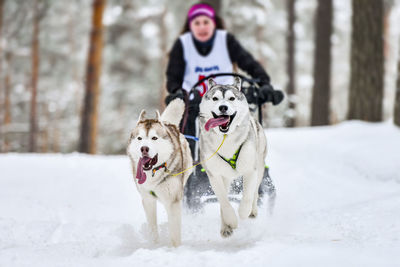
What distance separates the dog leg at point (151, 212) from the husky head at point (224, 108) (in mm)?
782

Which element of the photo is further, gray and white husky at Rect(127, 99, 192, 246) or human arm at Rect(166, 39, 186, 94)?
human arm at Rect(166, 39, 186, 94)

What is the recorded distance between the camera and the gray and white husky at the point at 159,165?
2.39 metres

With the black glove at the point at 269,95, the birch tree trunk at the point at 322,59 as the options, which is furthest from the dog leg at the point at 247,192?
the birch tree trunk at the point at 322,59

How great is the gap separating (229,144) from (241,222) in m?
0.84

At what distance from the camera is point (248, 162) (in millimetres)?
2684

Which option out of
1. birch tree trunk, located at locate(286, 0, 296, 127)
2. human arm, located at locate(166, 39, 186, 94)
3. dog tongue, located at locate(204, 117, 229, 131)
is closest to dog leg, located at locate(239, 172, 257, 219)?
dog tongue, located at locate(204, 117, 229, 131)

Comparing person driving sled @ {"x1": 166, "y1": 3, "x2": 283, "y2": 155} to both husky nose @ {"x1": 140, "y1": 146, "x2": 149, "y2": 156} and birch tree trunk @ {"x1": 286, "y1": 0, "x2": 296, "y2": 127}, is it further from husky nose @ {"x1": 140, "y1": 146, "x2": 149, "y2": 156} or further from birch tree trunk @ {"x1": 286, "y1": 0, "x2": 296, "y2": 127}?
birch tree trunk @ {"x1": 286, "y1": 0, "x2": 296, "y2": 127}

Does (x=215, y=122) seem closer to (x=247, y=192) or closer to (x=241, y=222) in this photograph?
(x=247, y=192)

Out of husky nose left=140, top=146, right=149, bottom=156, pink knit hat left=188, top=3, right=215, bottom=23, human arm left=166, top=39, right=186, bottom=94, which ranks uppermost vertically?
pink knit hat left=188, top=3, right=215, bottom=23

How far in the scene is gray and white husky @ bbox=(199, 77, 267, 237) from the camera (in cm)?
249

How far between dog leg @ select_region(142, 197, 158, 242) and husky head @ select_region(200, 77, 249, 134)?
0.78m

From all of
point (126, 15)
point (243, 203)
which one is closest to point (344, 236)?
point (243, 203)

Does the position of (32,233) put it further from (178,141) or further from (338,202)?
(338,202)

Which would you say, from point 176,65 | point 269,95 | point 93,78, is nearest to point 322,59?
point 93,78
